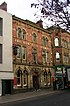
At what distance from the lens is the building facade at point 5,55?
113 ft

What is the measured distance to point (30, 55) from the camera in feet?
133

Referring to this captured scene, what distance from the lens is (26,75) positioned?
39.2 meters

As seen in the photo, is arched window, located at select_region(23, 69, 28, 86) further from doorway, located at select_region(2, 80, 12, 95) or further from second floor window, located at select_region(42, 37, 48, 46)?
second floor window, located at select_region(42, 37, 48, 46)

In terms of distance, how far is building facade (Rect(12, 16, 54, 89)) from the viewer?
3772 centimetres

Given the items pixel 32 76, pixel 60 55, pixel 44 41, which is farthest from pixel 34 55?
pixel 60 55

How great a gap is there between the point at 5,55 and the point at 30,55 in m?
6.15

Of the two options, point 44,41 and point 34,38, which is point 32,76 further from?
point 44,41

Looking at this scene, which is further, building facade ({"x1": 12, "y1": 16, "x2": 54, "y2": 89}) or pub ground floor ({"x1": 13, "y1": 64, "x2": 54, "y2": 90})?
building facade ({"x1": 12, "y1": 16, "x2": 54, "y2": 89})

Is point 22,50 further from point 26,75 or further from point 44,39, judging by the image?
point 44,39

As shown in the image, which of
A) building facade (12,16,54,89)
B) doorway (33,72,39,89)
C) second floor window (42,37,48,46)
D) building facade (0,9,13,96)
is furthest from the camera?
second floor window (42,37,48,46)

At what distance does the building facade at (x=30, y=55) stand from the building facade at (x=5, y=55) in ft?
3.15

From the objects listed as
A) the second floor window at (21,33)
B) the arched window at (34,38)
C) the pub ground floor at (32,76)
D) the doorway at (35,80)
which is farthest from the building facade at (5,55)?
the arched window at (34,38)

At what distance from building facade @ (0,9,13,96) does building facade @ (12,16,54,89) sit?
3.15 feet

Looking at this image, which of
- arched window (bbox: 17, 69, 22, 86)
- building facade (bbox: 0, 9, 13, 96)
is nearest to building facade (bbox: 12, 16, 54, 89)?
arched window (bbox: 17, 69, 22, 86)
